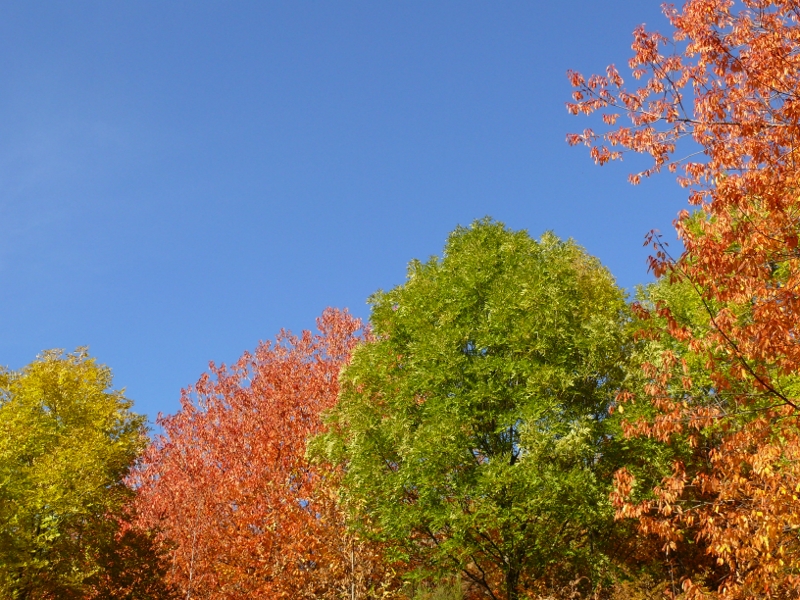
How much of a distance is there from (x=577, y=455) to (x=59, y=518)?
16.9m

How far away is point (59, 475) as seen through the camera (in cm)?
2173

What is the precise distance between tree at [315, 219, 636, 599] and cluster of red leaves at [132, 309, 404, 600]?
180cm

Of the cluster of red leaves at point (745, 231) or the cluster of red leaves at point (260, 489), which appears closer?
the cluster of red leaves at point (745, 231)

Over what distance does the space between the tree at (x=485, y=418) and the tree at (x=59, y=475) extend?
Answer: 8.43 metres

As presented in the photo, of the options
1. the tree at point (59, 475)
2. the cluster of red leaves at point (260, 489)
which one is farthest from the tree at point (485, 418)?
the tree at point (59, 475)

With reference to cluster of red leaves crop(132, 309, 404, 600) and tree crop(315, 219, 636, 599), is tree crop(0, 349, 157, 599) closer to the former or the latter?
cluster of red leaves crop(132, 309, 404, 600)

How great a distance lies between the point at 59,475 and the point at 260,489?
7328 mm

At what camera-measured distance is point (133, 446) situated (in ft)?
85.1

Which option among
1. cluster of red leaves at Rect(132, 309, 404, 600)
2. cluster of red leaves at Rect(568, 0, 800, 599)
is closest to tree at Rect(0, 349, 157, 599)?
cluster of red leaves at Rect(132, 309, 404, 600)

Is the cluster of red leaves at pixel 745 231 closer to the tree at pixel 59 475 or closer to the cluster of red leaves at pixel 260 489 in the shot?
the cluster of red leaves at pixel 260 489

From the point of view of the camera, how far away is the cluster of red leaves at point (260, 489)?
21.6m

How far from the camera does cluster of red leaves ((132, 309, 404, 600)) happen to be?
21.6 meters

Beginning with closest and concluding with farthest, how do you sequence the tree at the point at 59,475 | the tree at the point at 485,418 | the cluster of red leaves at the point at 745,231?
the cluster of red leaves at the point at 745,231 → the tree at the point at 485,418 → the tree at the point at 59,475

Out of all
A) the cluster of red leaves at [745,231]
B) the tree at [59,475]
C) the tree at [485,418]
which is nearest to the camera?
the cluster of red leaves at [745,231]
